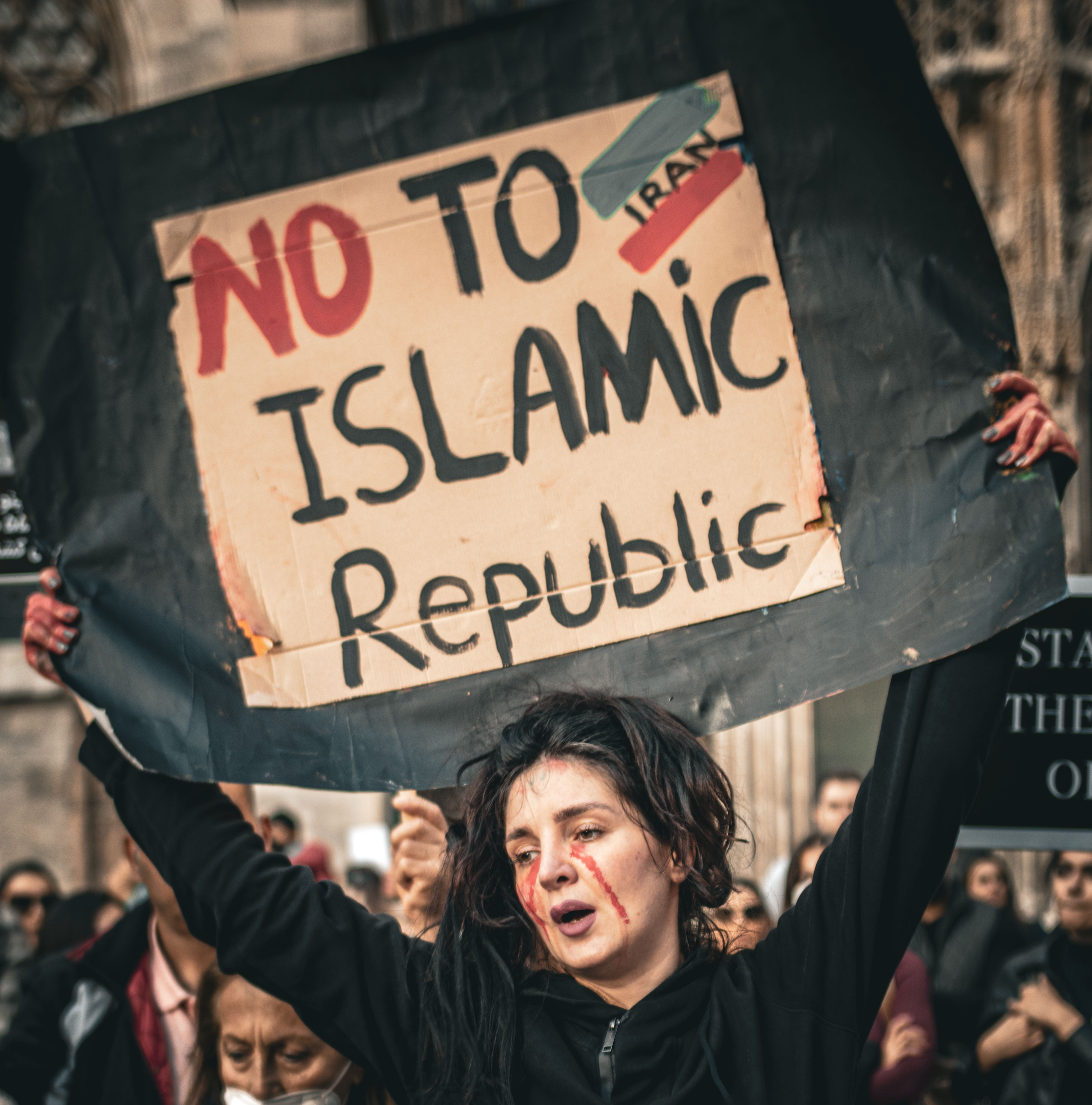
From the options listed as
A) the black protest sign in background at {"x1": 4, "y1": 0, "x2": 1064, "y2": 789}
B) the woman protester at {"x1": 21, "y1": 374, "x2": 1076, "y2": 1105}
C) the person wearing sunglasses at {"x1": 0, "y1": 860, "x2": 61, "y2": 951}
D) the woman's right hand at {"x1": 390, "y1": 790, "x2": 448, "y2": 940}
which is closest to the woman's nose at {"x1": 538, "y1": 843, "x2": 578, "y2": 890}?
the woman protester at {"x1": 21, "y1": 374, "x2": 1076, "y2": 1105}

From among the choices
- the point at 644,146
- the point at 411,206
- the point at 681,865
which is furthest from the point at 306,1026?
the point at 644,146

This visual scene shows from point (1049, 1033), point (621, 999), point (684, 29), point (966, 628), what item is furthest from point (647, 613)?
point (1049, 1033)

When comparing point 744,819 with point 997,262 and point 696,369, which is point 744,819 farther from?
point 997,262

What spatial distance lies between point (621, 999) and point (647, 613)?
0.65m

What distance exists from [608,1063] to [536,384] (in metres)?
1.14

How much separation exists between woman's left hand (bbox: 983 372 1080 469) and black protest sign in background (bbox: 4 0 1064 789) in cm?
3

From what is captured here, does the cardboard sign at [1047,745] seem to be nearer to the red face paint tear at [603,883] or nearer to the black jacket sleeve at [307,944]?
the red face paint tear at [603,883]

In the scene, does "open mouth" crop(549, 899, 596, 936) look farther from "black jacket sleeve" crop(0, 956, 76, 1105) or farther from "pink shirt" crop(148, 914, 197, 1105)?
"black jacket sleeve" crop(0, 956, 76, 1105)

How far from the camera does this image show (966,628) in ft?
5.72

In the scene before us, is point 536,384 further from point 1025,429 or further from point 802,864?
point 802,864

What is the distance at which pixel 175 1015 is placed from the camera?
8.13ft

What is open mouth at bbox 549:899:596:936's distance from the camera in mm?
1561

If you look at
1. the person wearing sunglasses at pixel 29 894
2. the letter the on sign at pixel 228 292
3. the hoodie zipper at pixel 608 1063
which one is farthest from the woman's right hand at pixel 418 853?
the person wearing sunglasses at pixel 29 894

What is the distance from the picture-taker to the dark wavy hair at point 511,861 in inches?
63.6
